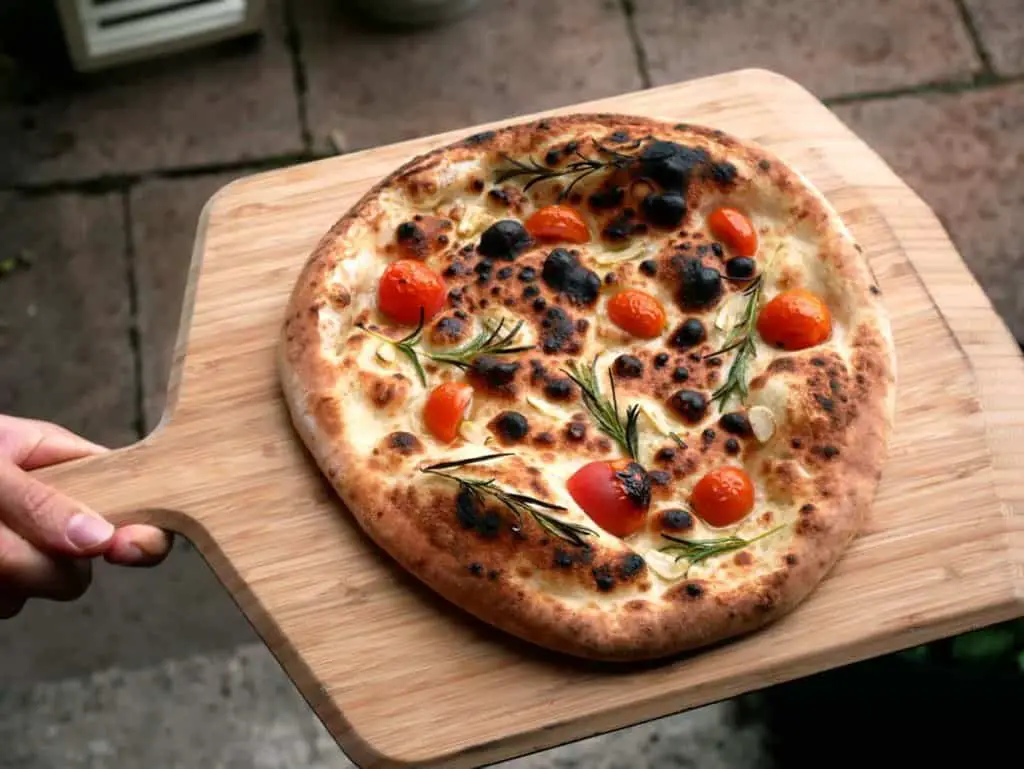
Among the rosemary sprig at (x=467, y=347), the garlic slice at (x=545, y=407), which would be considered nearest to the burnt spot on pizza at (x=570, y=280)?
the rosemary sprig at (x=467, y=347)

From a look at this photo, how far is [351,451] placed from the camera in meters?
2.07

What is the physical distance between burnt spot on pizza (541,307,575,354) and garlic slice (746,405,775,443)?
35 centimetres

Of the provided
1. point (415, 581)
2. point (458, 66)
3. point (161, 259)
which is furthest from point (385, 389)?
point (458, 66)

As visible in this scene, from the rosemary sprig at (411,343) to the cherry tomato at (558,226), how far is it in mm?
298

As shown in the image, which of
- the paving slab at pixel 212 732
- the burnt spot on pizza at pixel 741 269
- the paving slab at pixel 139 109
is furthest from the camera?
the paving slab at pixel 139 109

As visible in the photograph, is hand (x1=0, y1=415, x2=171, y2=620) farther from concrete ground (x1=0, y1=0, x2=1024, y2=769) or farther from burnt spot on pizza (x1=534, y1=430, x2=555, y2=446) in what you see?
concrete ground (x1=0, y1=0, x2=1024, y2=769)

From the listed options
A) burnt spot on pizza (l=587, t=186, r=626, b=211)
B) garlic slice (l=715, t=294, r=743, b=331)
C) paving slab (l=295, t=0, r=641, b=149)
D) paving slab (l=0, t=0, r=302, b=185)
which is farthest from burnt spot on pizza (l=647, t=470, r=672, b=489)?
paving slab (l=0, t=0, r=302, b=185)

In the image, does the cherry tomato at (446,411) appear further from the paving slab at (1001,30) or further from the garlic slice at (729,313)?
the paving slab at (1001,30)

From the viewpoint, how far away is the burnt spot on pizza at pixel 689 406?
211 centimetres

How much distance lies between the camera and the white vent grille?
3961 millimetres

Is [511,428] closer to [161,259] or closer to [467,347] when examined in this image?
[467,347]

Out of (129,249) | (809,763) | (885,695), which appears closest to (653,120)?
(885,695)

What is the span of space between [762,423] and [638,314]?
30cm

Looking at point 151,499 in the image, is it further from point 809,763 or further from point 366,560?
point 809,763
